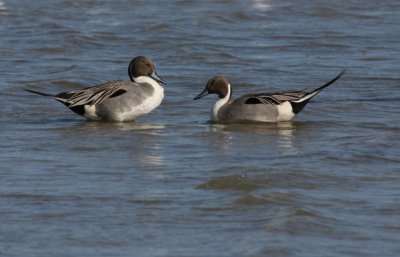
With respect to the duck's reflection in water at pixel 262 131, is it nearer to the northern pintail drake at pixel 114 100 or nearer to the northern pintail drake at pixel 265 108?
the northern pintail drake at pixel 265 108

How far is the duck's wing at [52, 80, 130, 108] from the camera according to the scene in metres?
12.3

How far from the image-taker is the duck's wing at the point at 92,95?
12344 mm

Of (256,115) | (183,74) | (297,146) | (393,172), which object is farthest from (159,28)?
(393,172)

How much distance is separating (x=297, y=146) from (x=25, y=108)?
11.5ft

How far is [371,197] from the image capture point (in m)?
8.84

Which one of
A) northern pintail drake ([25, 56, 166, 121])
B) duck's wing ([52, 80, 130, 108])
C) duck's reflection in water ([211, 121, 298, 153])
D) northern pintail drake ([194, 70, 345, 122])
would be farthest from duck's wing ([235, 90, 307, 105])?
duck's wing ([52, 80, 130, 108])

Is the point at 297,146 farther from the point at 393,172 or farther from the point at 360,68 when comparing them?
the point at 360,68

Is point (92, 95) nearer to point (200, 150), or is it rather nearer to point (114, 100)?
point (114, 100)

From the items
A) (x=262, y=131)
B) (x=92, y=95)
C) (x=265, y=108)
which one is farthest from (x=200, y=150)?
(x=92, y=95)

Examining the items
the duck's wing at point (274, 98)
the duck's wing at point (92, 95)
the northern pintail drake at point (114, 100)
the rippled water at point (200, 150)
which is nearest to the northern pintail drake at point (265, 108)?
the duck's wing at point (274, 98)

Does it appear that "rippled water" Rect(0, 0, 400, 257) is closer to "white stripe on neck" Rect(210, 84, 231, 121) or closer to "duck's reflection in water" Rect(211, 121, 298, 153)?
"duck's reflection in water" Rect(211, 121, 298, 153)

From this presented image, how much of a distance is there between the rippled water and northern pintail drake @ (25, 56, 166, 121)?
0.16 meters

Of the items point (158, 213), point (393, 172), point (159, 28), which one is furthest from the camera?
point (159, 28)

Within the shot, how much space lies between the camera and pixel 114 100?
12344 mm
